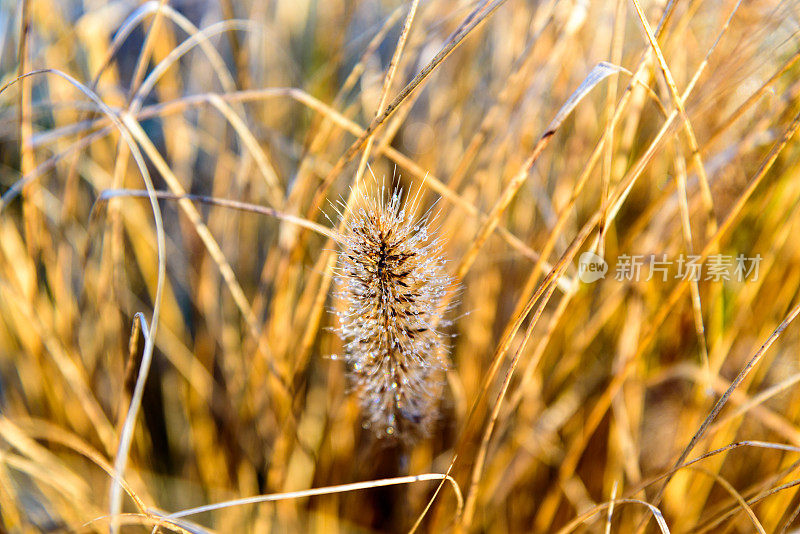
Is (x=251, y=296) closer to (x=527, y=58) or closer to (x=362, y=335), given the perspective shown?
(x=362, y=335)

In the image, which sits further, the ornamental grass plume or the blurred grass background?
the blurred grass background

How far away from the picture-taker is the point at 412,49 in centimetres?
74

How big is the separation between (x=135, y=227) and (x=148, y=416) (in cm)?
39

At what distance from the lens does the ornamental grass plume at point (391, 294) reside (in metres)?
0.53

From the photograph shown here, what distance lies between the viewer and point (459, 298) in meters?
0.93

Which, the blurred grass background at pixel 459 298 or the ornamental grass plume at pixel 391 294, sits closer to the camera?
the ornamental grass plume at pixel 391 294

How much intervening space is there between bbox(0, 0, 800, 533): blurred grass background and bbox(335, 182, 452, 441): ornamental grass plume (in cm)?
7

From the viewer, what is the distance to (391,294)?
537 millimetres

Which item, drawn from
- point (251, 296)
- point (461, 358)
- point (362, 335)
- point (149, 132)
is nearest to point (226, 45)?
point (149, 132)

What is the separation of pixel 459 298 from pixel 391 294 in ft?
1.34

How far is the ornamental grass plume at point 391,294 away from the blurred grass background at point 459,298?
0.07 metres

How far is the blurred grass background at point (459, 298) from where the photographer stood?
0.70 metres

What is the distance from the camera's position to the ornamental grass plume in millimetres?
525

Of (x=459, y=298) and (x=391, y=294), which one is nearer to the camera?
(x=391, y=294)
